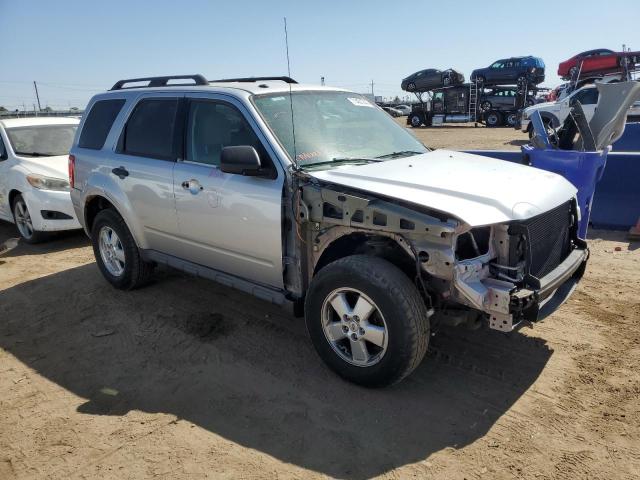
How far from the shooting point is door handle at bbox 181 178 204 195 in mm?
4098

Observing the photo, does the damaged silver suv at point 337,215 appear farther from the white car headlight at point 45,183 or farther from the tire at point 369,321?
the white car headlight at point 45,183

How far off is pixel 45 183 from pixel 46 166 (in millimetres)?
359

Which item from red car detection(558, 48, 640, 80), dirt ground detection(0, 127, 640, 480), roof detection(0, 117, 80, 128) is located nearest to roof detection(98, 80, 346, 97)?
dirt ground detection(0, 127, 640, 480)

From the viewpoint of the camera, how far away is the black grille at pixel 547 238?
121 inches

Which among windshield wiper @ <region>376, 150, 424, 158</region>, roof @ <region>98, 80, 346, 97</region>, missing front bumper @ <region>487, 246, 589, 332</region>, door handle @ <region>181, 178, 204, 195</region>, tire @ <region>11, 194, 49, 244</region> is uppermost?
roof @ <region>98, 80, 346, 97</region>

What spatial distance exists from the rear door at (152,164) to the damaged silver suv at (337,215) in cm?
2

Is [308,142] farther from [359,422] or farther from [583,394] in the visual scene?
[583,394]

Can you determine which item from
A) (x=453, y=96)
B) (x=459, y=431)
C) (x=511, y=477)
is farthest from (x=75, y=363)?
(x=453, y=96)

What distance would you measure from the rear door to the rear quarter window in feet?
1.11

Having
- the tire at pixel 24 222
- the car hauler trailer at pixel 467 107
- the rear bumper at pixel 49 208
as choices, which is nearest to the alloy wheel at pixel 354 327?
the rear bumper at pixel 49 208

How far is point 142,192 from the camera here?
468 cm

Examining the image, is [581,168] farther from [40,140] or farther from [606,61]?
[606,61]

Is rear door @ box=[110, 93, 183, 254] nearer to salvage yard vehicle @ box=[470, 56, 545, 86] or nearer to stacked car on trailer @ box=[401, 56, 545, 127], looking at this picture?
stacked car on trailer @ box=[401, 56, 545, 127]

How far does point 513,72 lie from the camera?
31047mm
